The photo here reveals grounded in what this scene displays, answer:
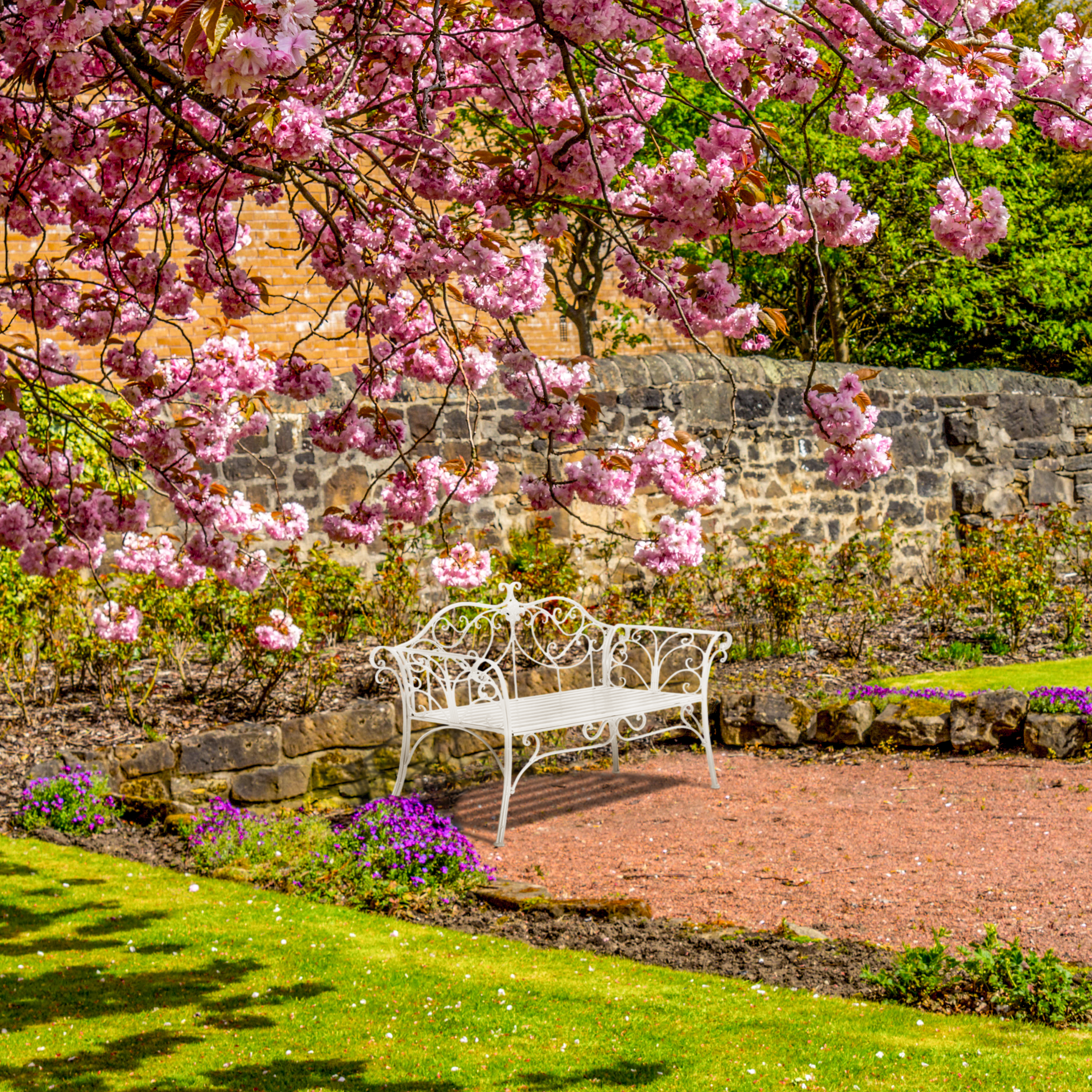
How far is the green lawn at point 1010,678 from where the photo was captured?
281 inches

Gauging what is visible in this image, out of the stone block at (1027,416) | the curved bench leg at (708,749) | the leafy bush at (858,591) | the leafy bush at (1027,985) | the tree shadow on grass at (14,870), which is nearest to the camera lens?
the leafy bush at (1027,985)

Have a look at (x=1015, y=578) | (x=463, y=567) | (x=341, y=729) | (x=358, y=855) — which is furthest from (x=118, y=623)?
(x=1015, y=578)

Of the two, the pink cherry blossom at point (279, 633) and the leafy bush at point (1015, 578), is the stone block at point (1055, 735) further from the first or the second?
the pink cherry blossom at point (279, 633)

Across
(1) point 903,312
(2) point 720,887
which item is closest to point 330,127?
(2) point 720,887

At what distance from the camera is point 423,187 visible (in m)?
3.61

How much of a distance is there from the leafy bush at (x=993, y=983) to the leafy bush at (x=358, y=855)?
1789 mm

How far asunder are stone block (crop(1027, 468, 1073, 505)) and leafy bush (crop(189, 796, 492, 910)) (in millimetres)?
8262

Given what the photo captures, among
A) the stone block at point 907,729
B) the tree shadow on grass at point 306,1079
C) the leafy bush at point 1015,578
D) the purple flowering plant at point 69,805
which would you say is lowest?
the tree shadow on grass at point 306,1079

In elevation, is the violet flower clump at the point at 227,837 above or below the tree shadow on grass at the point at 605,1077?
above

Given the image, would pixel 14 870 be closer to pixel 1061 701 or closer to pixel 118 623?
pixel 118 623

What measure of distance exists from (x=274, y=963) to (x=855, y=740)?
389 centimetres

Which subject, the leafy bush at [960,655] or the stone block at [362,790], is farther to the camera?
the leafy bush at [960,655]

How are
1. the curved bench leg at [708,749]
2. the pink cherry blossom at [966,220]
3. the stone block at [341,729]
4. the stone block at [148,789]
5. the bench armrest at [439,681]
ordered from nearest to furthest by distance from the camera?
the pink cherry blossom at [966,220] < the stone block at [148,789] < the bench armrest at [439,681] < the stone block at [341,729] < the curved bench leg at [708,749]

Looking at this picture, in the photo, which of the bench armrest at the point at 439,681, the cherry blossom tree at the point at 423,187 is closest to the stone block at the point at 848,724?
the bench armrest at the point at 439,681
